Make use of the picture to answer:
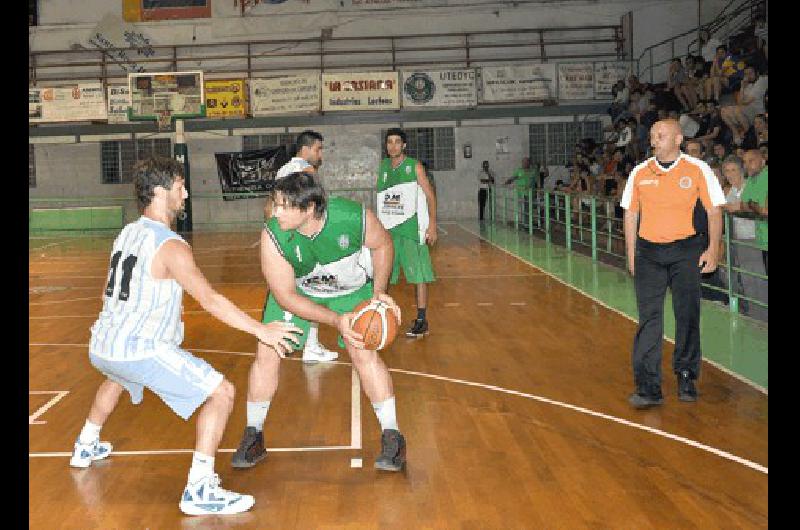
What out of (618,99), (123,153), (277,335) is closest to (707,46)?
(618,99)

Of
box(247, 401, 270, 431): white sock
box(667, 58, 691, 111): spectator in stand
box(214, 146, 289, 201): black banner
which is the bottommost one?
box(247, 401, 270, 431): white sock

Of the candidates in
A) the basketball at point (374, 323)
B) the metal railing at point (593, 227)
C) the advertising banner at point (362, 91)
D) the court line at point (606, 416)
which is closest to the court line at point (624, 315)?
the metal railing at point (593, 227)

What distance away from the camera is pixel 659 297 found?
6109mm

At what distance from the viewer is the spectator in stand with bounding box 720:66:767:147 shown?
14781 millimetres

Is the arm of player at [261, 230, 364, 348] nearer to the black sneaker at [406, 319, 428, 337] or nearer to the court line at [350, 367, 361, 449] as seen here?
the court line at [350, 367, 361, 449]

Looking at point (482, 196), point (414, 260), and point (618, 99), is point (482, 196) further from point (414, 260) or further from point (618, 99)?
point (414, 260)

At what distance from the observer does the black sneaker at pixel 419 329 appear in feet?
29.6

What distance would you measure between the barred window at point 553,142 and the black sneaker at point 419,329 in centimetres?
1805

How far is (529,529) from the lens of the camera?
4.07 metres

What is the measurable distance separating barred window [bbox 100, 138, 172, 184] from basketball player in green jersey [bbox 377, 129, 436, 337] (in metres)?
19.5

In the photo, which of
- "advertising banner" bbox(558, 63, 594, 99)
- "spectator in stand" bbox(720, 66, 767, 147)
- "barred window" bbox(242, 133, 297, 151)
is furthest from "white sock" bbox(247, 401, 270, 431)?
"barred window" bbox(242, 133, 297, 151)

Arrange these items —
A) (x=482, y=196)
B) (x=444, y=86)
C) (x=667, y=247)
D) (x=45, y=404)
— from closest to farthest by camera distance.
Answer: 1. (x=667, y=247)
2. (x=45, y=404)
3. (x=444, y=86)
4. (x=482, y=196)

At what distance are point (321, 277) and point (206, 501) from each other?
1381 mm

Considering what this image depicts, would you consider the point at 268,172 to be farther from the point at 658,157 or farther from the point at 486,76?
the point at 658,157
